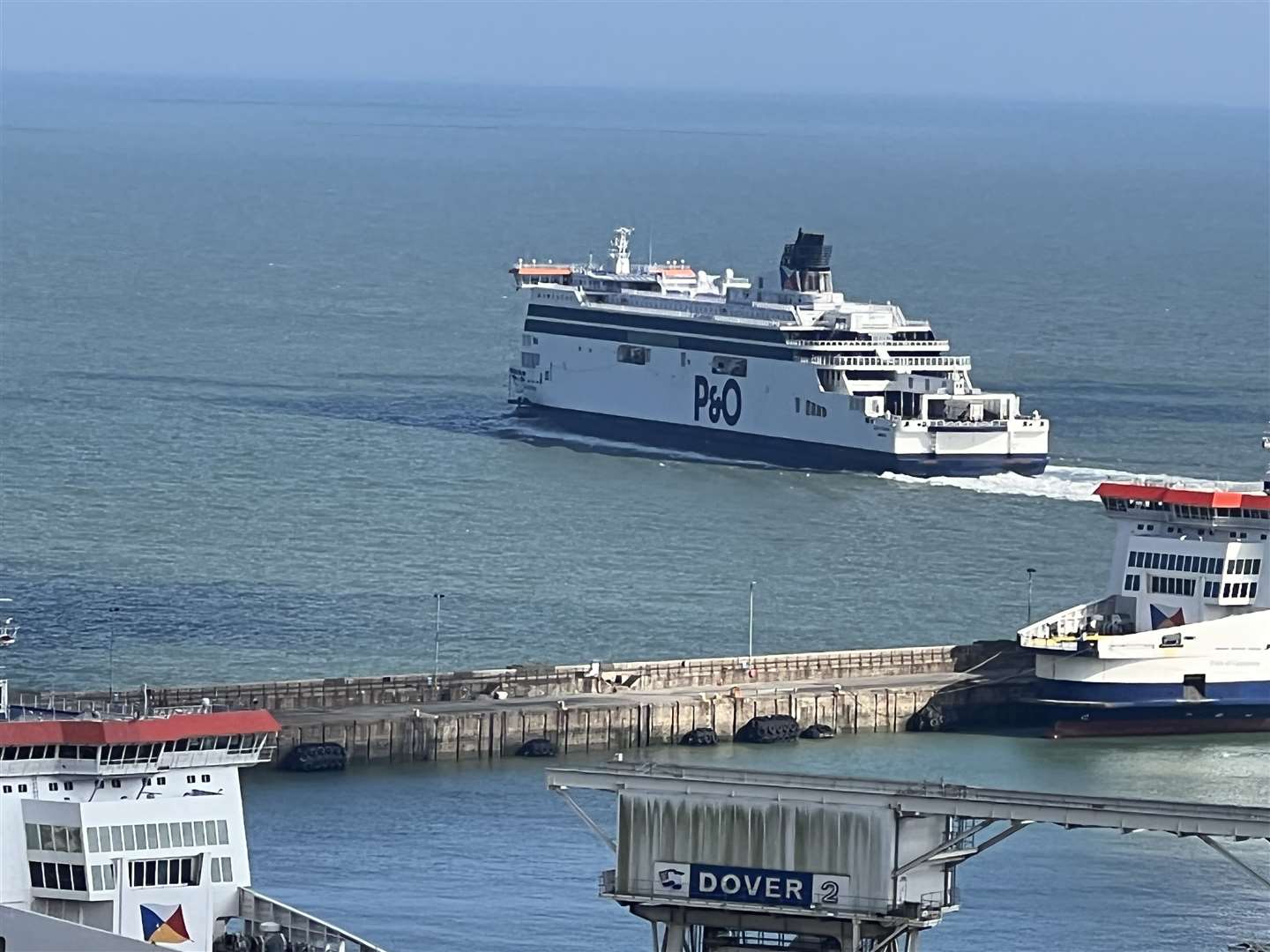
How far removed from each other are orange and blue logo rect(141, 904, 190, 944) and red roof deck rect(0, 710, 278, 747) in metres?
1.80

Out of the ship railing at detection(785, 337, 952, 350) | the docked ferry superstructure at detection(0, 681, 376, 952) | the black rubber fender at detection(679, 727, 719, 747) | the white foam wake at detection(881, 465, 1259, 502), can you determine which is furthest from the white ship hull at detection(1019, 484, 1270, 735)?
the ship railing at detection(785, 337, 952, 350)

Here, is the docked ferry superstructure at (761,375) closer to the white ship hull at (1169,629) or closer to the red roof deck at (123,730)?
the white ship hull at (1169,629)

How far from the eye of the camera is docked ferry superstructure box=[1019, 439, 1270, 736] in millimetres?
69875

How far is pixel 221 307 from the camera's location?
148125 millimetres

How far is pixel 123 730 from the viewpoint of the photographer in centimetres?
4184

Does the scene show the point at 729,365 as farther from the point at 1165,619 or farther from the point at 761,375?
the point at 1165,619

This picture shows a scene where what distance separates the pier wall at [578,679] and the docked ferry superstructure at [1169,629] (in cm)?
244

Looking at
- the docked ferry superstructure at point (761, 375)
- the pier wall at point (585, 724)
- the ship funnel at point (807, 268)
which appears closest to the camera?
the pier wall at point (585, 724)

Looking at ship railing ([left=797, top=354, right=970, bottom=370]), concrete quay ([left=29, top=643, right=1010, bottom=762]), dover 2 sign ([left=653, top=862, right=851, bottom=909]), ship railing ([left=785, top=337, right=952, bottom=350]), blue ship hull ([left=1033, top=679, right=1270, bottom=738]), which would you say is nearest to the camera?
dover 2 sign ([left=653, top=862, right=851, bottom=909])

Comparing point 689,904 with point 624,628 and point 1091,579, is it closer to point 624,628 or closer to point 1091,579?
point 624,628

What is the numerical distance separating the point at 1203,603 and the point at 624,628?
11.7m

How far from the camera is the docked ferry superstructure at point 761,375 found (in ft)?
348

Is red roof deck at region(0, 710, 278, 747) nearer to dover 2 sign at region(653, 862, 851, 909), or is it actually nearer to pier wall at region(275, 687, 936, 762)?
dover 2 sign at region(653, 862, 851, 909)

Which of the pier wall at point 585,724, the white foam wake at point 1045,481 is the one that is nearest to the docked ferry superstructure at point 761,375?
the white foam wake at point 1045,481
